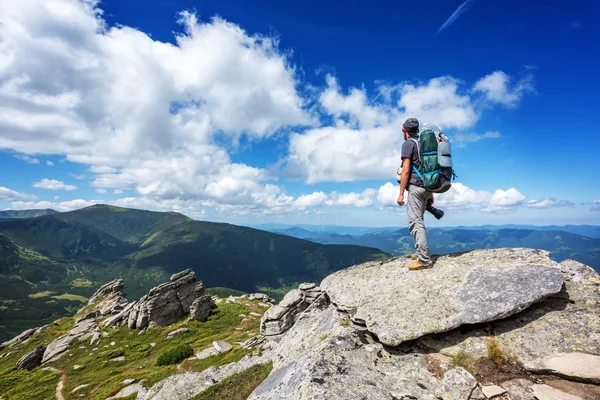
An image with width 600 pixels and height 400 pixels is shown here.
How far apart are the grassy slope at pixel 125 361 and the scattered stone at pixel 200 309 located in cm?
163

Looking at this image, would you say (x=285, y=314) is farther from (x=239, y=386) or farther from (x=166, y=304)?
(x=166, y=304)

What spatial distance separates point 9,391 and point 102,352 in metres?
12.2

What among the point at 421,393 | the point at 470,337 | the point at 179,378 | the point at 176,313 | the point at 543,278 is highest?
the point at 543,278

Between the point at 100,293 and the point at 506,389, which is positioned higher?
the point at 506,389

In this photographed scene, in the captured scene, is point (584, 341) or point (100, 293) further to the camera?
point (100, 293)

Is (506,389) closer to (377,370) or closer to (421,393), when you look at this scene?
(421,393)

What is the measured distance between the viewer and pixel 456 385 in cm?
931

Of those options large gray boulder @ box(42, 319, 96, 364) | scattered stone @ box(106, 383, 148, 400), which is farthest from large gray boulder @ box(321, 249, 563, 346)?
large gray boulder @ box(42, 319, 96, 364)

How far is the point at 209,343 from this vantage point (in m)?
44.3

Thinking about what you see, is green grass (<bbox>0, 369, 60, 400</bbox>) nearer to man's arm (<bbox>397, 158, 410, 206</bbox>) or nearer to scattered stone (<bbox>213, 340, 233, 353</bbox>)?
scattered stone (<bbox>213, 340, 233, 353</bbox>)

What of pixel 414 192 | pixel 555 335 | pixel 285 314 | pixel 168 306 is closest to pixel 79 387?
pixel 168 306

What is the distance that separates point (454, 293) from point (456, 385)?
3.99 meters

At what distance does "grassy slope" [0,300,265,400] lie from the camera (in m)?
34.2

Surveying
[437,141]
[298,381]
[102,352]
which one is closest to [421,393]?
[298,381]
